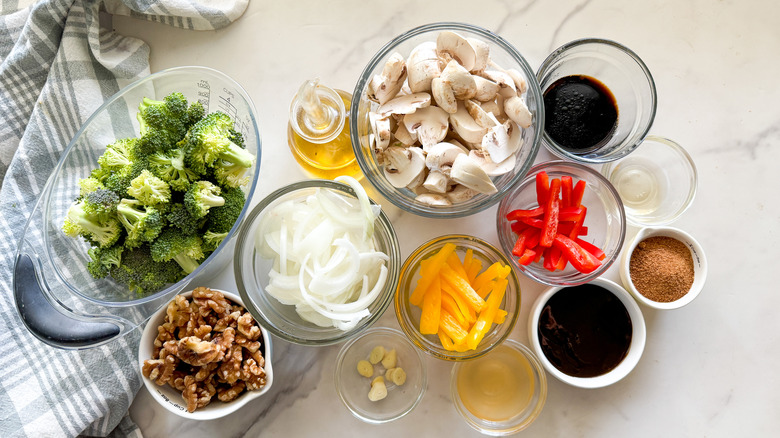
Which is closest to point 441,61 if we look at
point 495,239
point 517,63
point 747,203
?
point 517,63

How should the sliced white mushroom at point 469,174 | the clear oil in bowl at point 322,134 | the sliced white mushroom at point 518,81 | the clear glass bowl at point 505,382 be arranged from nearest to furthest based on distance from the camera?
the sliced white mushroom at point 469,174
the sliced white mushroom at point 518,81
the clear oil in bowl at point 322,134
the clear glass bowl at point 505,382

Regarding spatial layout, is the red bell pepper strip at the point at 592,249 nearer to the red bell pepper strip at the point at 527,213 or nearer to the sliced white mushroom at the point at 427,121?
the red bell pepper strip at the point at 527,213

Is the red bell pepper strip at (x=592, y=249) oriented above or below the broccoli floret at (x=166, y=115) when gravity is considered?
below

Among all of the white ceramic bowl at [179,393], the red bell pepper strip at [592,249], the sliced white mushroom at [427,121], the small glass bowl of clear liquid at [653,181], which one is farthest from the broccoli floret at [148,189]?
the small glass bowl of clear liquid at [653,181]

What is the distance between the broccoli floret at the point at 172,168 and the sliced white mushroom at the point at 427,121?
51cm

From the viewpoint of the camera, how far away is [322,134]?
51.8 inches

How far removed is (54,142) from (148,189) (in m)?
0.51

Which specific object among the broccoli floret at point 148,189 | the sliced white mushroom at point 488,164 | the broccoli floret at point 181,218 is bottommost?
the broccoli floret at point 181,218

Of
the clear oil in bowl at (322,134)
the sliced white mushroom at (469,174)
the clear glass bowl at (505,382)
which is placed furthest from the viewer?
the clear glass bowl at (505,382)

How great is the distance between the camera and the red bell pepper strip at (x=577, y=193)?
50.1 inches

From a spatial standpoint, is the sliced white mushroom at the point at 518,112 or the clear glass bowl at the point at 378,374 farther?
the clear glass bowl at the point at 378,374

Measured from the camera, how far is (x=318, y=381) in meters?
1.45

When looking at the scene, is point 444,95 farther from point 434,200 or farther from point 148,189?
point 148,189

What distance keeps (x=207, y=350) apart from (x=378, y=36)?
0.96 metres
